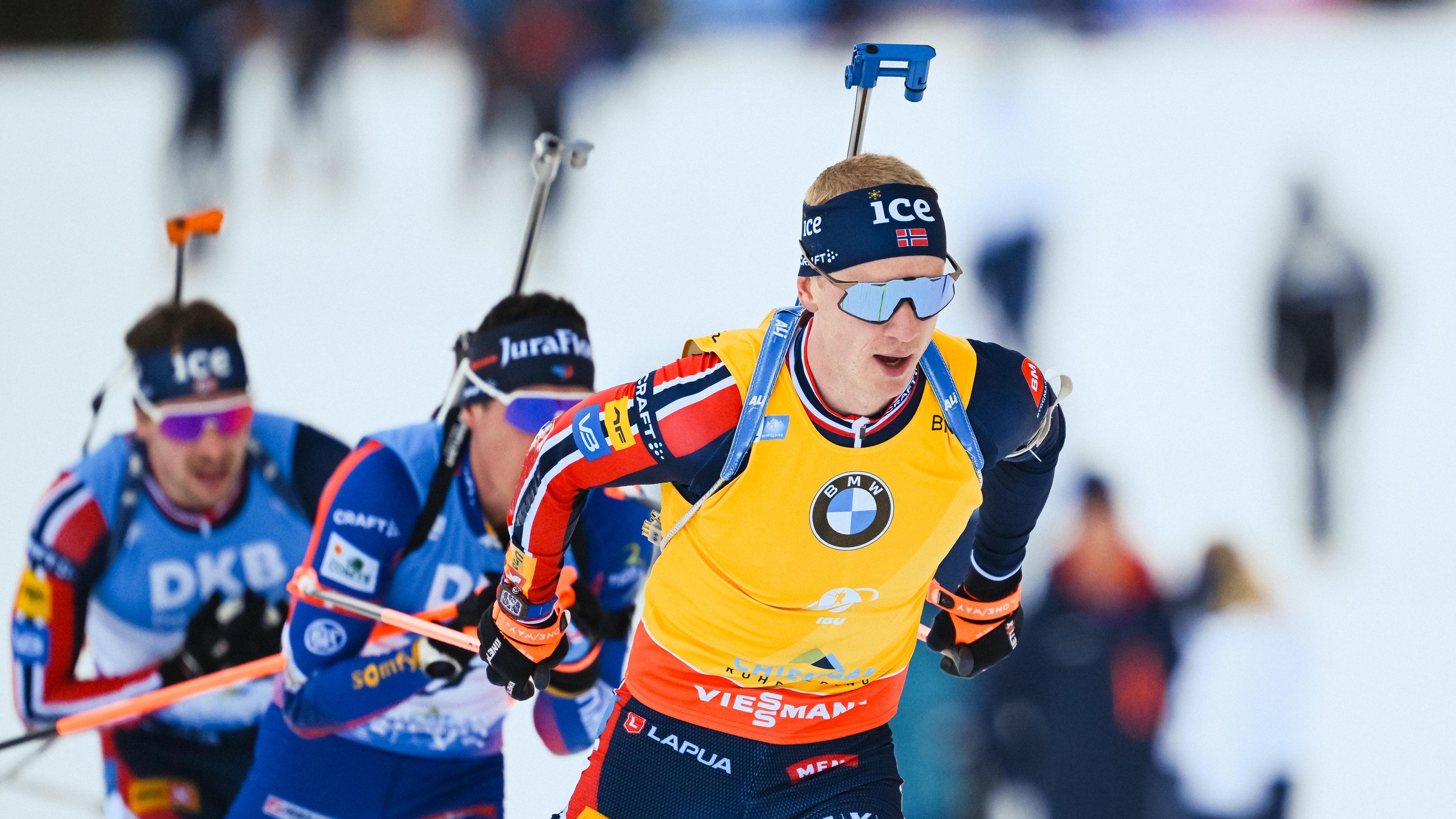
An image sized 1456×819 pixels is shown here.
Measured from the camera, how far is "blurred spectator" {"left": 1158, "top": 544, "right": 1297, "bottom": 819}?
643 cm

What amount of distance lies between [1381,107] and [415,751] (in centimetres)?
605

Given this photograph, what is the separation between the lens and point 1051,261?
7.75 meters

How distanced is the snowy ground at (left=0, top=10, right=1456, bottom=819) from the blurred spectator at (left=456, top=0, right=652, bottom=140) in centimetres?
20

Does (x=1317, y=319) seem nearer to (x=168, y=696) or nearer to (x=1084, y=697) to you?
(x=1084, y=697)

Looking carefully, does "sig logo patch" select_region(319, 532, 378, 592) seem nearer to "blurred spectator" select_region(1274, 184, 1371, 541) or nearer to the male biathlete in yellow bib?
the male biathlete in yellow bib

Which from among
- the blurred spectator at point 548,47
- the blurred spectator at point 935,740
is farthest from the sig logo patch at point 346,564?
the blurred spectator at point 548,47

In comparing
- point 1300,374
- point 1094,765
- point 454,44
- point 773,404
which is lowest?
point 1094,765

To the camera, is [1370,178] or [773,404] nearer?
[773,404]

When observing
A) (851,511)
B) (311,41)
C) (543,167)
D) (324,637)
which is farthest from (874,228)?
(311,41)

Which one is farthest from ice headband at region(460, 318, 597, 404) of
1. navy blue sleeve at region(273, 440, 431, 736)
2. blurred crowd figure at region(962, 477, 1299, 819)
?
blurred crowd figure at region(962, 477, 1299, 819)

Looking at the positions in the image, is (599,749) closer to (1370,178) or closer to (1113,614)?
(1113,614)

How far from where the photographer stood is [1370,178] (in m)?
7.44

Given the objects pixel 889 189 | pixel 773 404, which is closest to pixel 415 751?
pixel 773 404

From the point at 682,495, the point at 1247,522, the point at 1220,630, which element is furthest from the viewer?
the point at 1247,522
